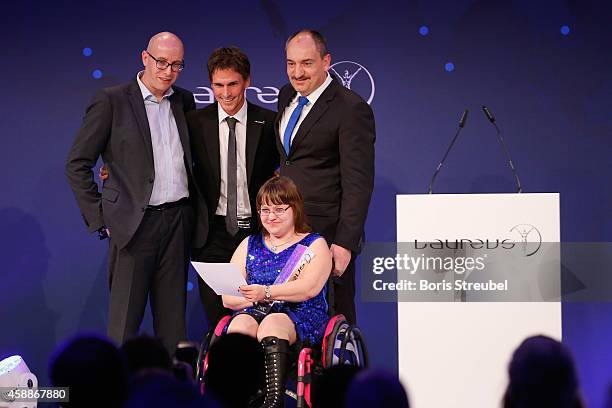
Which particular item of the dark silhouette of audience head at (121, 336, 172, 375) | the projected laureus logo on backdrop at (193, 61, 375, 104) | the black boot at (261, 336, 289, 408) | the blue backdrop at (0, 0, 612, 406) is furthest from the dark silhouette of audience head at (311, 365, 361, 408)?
the projected laureus logo on backdrop at (193, 61, 375, 104)

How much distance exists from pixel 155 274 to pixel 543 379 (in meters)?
3.25

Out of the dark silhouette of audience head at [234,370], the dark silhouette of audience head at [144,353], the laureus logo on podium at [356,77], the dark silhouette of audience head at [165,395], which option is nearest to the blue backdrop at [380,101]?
the laureus logo on podium at [356,77]

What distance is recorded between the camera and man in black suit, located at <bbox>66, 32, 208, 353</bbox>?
15.4 ft

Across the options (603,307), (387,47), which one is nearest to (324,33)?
(387,47)

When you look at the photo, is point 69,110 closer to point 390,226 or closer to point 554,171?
point 390,226

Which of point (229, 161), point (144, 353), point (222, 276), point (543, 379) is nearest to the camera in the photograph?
point (543, 379)

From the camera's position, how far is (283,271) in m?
4.22

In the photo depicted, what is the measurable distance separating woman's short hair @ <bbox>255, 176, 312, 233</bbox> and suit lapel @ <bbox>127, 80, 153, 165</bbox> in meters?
0.75

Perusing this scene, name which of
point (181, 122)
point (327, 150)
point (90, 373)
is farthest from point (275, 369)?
point (90, 373)

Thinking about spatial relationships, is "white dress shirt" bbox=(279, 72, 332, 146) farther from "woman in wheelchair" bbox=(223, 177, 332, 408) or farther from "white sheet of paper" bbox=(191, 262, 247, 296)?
"white sheet of paper" bbox=(191, 262, 247, 296)

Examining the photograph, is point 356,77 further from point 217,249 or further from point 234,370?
point 234,370

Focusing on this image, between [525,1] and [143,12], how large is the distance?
7.56ft

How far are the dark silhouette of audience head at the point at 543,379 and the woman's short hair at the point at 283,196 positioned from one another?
2430 mm

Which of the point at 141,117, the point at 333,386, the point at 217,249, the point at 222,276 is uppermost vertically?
the point at 141,117
